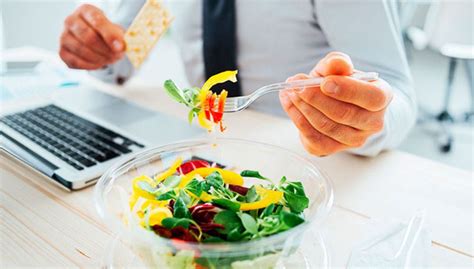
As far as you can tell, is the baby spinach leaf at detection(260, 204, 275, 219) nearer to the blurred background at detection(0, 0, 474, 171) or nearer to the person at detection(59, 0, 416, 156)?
the person at detection(59, 0, 416, 156)

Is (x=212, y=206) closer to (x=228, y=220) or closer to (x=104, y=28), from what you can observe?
(x=228, y=220)

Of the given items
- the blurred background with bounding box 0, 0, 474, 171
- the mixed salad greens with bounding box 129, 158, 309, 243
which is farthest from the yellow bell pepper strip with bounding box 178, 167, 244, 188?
the blurred background with bounding box 0, 0, 474, 171

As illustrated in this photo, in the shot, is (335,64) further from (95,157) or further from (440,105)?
(440,105)

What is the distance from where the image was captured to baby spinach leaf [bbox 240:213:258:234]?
452mm

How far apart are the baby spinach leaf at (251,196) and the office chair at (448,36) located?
189 centimetres

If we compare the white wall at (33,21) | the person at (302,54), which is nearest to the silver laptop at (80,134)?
the person at (302,54)

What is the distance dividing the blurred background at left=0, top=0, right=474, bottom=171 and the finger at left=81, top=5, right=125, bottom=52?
0.81m

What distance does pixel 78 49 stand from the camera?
1045 millimetres

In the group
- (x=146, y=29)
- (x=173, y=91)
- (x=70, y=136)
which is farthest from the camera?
(x=146, y=29)

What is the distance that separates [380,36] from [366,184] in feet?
0.97

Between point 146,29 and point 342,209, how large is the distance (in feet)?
1.83

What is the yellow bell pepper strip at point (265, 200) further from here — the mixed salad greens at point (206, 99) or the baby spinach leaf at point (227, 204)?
the mixed salad greens at point (206, 99)

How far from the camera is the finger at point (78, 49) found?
1041mm

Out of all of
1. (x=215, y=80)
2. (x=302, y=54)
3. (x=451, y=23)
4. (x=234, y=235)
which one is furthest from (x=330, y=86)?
(x=451, y=23)
